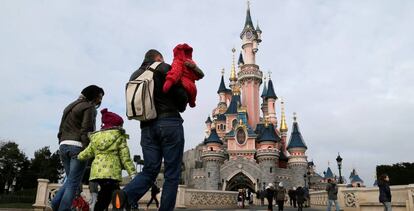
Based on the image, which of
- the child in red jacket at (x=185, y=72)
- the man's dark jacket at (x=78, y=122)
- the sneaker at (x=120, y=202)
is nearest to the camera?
the sneaker at (x=120, y=202)

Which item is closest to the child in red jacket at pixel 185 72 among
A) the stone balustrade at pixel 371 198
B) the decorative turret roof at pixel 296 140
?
→ the stone balustrade at pixel 371 198

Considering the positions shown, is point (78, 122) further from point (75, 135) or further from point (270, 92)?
point (270, 92)

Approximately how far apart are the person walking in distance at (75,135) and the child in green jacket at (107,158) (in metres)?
0.30

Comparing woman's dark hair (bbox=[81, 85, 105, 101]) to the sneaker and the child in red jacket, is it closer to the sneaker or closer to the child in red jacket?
the child in red jacket

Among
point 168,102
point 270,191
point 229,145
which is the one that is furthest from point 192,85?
point 229,145

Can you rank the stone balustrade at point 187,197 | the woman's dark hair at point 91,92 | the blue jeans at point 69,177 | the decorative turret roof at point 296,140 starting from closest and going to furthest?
the blue jeans at point 69,177 < the woman's dark hair at point 91,92 < the stone balustrade at point 187,197 < the decorative turret roof at point 296,140

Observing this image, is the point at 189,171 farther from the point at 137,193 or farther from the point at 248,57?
the point at 137,193

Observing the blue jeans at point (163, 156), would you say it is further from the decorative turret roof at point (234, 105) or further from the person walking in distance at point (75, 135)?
the decorative turret roof at point (234, 105)

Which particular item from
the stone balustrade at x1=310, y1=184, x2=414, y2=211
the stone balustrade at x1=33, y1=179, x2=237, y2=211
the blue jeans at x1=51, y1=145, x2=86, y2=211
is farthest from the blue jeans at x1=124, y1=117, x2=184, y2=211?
→ the stone balustrade at x1=310, y1=184, x2=414, y2=211

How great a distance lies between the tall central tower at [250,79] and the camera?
50.4 metres

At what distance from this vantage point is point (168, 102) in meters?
3.50

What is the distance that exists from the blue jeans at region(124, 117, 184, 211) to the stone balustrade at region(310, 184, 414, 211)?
10.1 meters

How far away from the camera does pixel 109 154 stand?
4.16 meters

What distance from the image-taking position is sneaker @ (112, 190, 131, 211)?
→ 3207 mm
